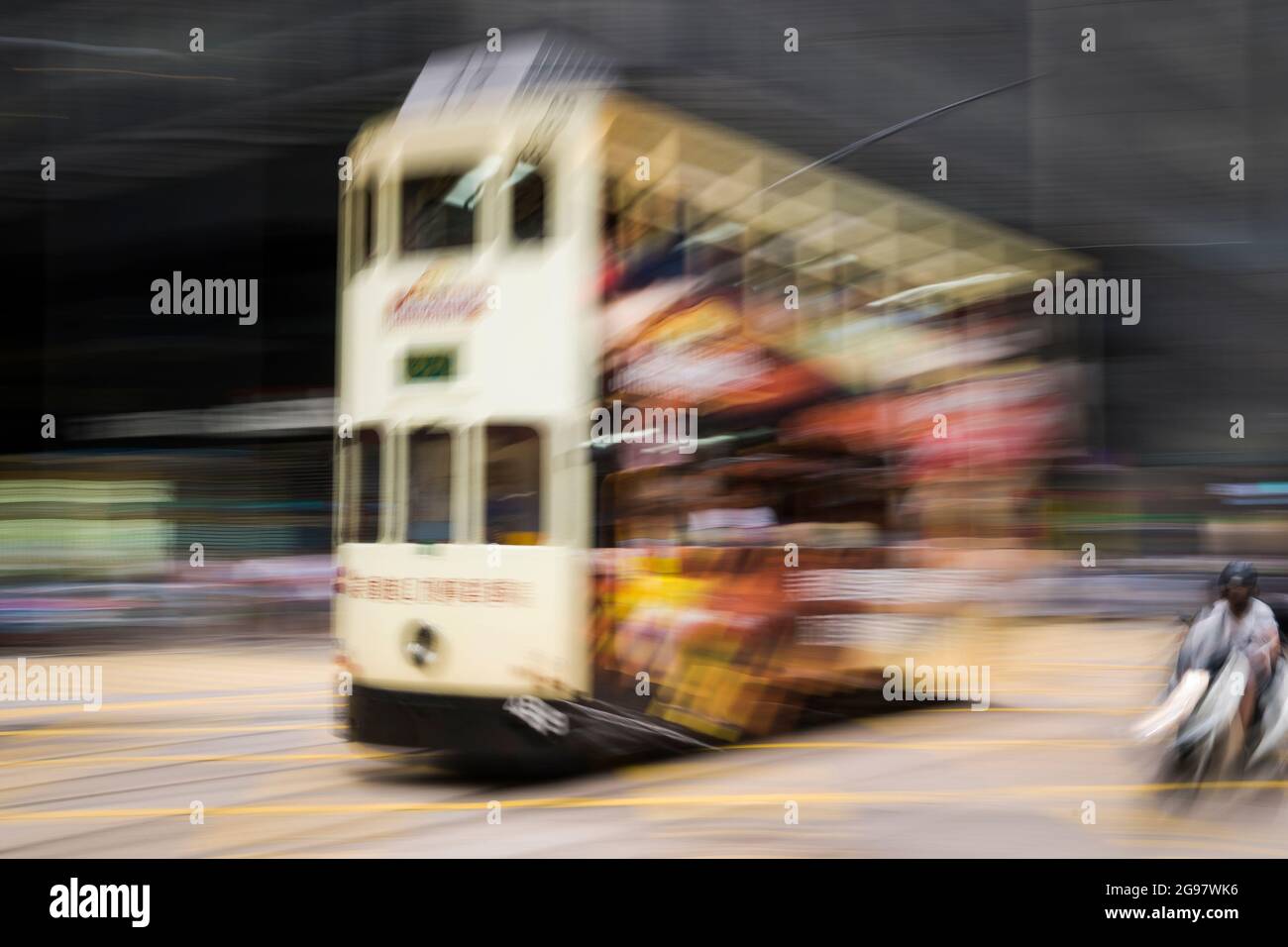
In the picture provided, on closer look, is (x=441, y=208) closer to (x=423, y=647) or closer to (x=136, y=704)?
(x=423, y=647)

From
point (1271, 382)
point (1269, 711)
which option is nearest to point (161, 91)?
point (1269, 711)

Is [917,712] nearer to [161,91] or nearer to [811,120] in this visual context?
[811,120]

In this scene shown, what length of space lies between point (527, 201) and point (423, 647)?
228 cm

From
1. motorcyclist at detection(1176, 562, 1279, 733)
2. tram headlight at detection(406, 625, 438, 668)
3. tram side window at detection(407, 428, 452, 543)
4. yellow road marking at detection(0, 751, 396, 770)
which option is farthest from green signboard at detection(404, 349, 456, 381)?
motorcyclist at detection(1176, 562, 1279, 733)

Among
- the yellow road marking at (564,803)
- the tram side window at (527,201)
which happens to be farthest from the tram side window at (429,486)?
the yellow road marking at (564,803)

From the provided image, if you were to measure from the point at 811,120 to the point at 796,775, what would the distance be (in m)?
4.02

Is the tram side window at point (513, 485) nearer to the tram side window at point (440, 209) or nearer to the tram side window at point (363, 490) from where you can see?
the tram side window at point (363, 490)

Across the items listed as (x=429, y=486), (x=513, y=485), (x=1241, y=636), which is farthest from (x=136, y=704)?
(x=1241, y=636)

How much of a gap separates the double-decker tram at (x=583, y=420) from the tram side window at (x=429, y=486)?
0.02m

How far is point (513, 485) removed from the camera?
Answer: 5863 millimetres

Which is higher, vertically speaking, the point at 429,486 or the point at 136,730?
the point at 429,486

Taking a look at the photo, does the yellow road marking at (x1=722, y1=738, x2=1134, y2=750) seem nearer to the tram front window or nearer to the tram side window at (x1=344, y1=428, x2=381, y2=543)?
the tram side window at (x1=344, y1=428, x2=381, y2=543)

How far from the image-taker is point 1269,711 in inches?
227

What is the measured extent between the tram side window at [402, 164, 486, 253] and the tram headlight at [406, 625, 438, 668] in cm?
196
